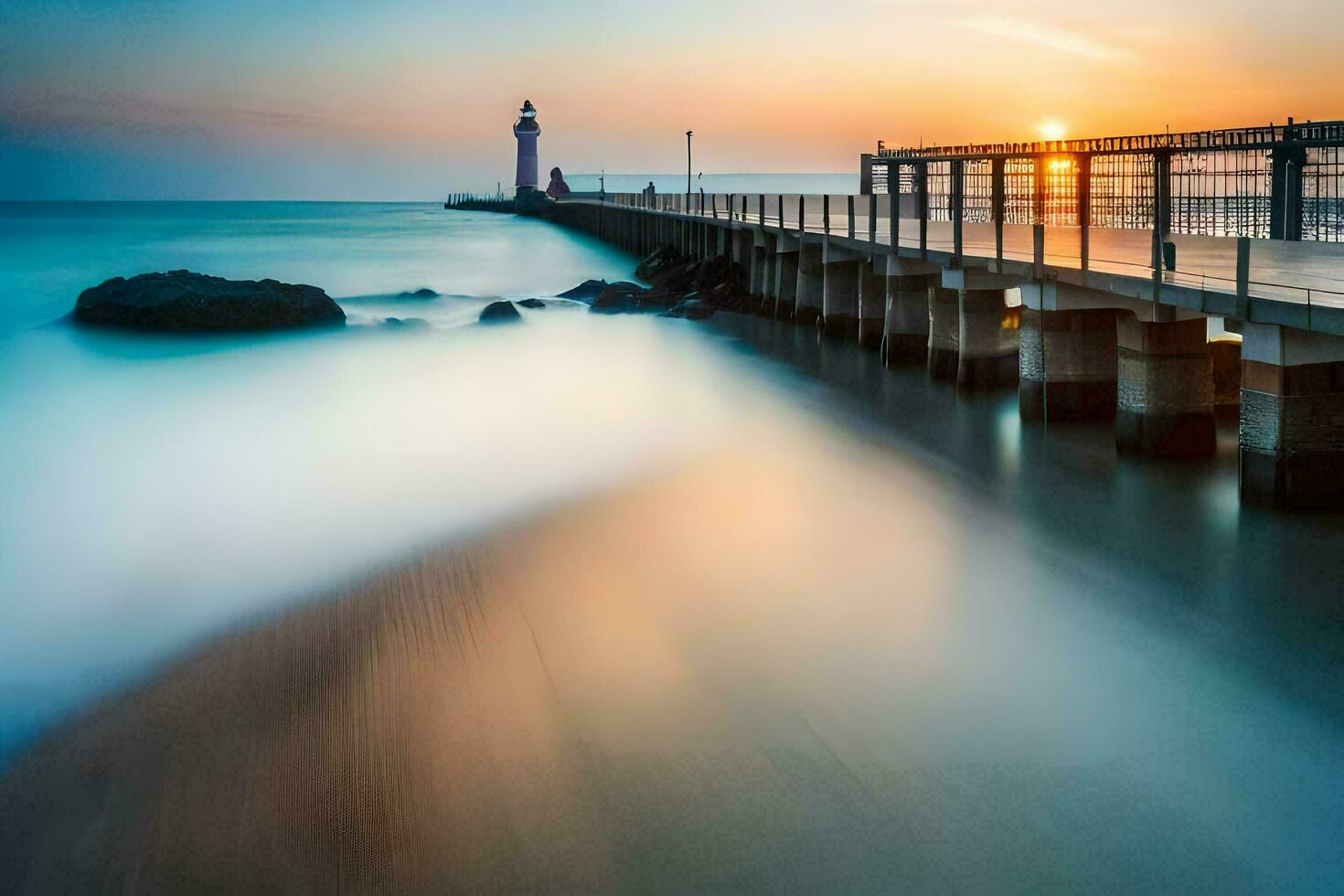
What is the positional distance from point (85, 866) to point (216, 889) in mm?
481

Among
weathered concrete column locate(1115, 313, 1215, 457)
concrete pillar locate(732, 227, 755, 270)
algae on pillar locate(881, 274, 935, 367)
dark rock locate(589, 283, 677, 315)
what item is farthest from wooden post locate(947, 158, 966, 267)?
dark rock locate(589, 283, 677, 315)

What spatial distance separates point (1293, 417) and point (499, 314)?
16.8 m

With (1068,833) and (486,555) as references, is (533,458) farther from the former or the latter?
(1068,833)

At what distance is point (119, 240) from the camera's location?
170ft

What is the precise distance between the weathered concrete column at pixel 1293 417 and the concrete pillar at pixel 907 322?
242 inches

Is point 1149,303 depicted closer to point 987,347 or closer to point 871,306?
point 987,347

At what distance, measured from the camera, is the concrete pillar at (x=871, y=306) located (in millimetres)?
14562

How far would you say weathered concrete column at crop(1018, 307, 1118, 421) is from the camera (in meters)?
9.26

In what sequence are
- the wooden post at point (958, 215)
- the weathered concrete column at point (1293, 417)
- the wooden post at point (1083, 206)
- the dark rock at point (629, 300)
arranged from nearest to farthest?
the weathered concrete column at point (1293, 417) < the wooden post at point (1083, 206) < the wooden post at point (958, 215) < the dark rock at point (629, 300)

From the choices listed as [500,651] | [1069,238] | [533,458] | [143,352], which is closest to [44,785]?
[500,651]

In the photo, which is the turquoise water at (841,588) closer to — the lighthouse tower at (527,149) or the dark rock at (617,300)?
the dark rock at (617,300)

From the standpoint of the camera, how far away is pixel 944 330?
38.8ft

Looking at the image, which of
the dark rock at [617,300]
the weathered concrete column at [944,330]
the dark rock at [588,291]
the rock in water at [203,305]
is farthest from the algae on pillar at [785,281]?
the rock in water at [203,305]

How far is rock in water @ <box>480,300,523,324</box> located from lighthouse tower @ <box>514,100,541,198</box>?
6193 centimetres
